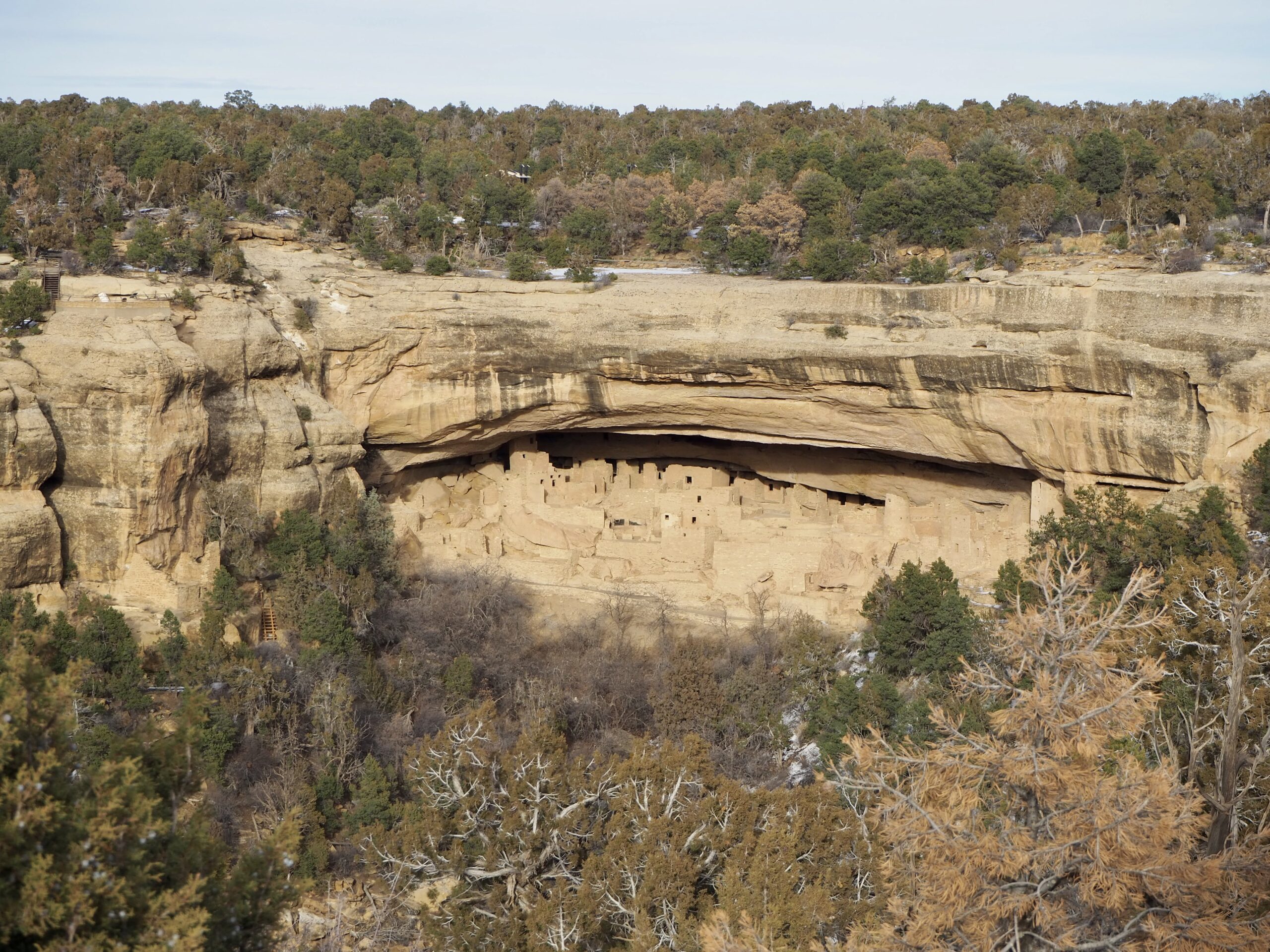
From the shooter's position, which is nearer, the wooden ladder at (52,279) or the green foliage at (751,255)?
the wooden ladder at (52,279)

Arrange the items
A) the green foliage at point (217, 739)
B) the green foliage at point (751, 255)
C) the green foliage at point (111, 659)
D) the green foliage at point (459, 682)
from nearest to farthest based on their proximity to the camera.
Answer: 1. the green foliage at point (217, 739)
2. the green foliage at point (111, 659)
3. the green foliage at point (459, 682)
4. the green foliage at point (751, 255)

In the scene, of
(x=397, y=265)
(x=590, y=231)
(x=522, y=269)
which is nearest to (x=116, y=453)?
(x=397, y=265)

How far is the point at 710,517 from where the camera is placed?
69.7ft

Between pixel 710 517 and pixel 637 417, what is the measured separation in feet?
7.44

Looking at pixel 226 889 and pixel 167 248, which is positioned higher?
pixel 167 248

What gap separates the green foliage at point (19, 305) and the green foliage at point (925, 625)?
12301mm

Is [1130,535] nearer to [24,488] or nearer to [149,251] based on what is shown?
[24,488]

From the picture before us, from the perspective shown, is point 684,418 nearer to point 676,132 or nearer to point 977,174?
point 977,174

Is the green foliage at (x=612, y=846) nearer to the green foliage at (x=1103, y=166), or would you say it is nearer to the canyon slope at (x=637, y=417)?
the canyon slope at (x=637, y=417)

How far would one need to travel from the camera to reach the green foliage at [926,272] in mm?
19953

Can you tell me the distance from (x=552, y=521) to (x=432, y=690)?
402 centimetres

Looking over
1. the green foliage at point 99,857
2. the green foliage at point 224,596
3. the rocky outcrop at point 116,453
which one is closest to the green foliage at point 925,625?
the green foliage at point 224,596

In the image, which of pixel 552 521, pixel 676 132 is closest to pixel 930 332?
pixel 552 521

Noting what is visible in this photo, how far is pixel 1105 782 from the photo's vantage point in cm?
752
